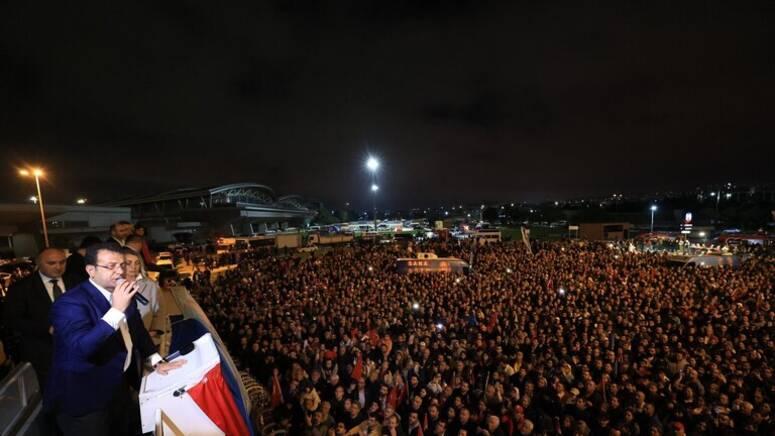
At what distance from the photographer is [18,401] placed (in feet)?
7.09

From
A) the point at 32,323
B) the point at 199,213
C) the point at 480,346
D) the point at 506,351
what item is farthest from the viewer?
the point at 199,213

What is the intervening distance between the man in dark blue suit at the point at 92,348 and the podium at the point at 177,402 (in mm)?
226

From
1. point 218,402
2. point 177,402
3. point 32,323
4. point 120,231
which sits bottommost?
point 218,402

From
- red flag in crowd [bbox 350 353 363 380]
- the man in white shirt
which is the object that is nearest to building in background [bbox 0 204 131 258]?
the man in white shirt

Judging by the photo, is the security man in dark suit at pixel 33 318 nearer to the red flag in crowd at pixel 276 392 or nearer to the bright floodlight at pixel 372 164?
the red flag in crowd at pixel 276 392

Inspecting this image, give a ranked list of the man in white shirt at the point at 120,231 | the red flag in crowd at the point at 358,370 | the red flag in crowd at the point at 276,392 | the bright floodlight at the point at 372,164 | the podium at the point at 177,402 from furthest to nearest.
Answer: the bright floodlight at the point at 372,164 < the red flag in crowd at the point at 358,370 < the red flag in crowd at the point at 276,392 < the man in white shirt at the point at 120,231 < the podium at the point at 177,402

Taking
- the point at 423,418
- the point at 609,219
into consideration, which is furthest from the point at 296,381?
the point at 609,219

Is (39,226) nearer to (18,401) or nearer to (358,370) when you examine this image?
(358,370)

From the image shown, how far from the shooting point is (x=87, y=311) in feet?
6.19

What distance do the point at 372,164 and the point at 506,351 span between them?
2003 centimetres

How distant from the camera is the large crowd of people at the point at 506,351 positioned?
506 centimetres

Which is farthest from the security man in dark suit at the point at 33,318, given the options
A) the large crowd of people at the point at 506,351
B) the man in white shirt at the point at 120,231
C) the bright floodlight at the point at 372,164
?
the bright floodlight at the point at 372,164

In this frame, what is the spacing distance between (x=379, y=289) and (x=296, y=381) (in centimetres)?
615

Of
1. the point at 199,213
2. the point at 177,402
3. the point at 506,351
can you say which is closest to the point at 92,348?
the point at 177,402
